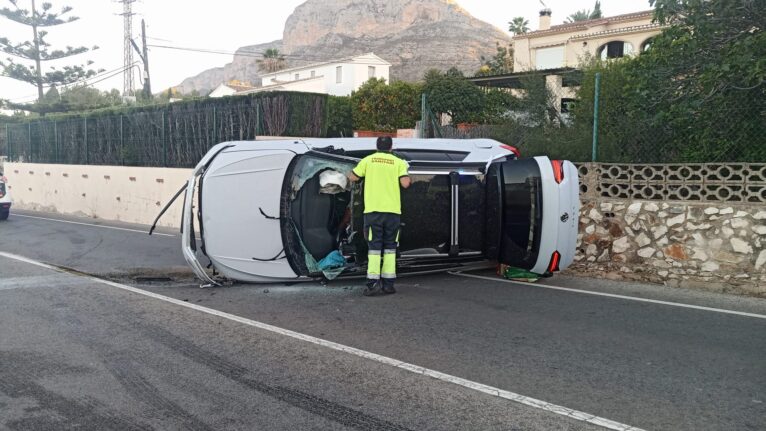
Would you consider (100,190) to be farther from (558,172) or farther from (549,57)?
(549,57)

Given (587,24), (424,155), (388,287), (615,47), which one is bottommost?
(388,287)

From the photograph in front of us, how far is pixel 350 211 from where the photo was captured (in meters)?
7.44

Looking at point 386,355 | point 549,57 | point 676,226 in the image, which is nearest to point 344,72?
point 549,57

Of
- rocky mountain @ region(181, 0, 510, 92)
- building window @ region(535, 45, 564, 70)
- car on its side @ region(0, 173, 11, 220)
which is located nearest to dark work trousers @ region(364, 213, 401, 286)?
car on its side @ region(0, 173, 11, 220)

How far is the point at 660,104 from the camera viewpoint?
844cm

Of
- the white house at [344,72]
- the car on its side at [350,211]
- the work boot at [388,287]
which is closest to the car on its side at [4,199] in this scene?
the car on its side at [350,211]

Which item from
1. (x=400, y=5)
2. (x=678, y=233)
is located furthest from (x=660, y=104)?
(x=400, y=5)

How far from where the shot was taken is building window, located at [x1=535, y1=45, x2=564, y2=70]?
1657 inches

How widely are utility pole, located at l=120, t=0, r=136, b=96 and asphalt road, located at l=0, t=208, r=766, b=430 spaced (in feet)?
136

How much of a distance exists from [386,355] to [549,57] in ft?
137

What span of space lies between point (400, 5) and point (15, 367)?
167 metres

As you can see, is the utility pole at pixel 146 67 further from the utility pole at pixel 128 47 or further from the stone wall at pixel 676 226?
the stone wall at pixel 676 226

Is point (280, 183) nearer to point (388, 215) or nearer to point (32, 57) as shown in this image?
point (388, 215)

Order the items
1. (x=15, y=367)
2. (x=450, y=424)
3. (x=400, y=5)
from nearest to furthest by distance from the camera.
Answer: (x=450, y=424), (x=15, y=367), (x=400, y=5)
